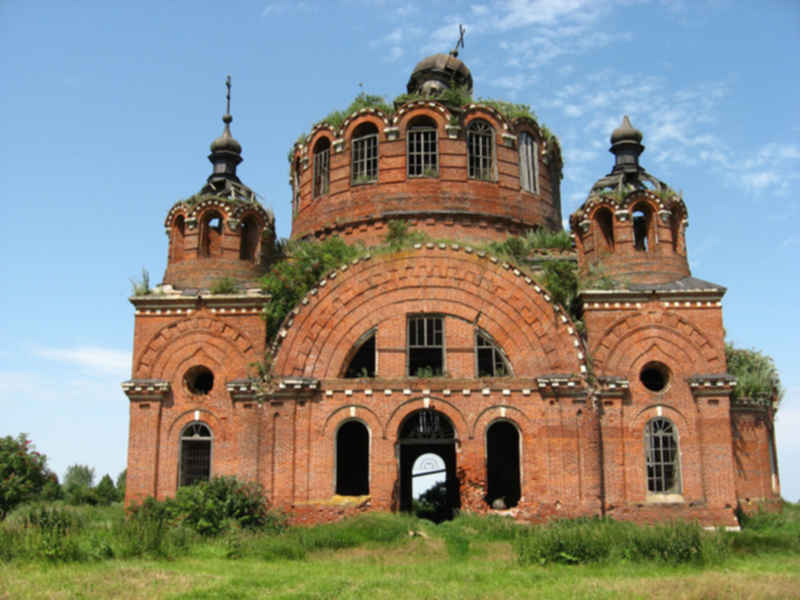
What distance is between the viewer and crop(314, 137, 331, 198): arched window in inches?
1171

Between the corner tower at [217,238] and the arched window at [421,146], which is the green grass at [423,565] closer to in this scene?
the corner tower at [217,238]

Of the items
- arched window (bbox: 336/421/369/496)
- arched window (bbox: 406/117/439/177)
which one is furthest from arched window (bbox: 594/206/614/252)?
arched window (bbox: 336/421/369/496)

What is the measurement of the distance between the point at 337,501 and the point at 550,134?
15.2m

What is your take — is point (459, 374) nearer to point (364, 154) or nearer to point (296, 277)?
point (296, 277)

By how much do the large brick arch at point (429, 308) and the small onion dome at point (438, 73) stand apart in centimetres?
981

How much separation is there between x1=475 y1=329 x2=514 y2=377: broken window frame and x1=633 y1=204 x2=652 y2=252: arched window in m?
5.68

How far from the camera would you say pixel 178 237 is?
2731cm

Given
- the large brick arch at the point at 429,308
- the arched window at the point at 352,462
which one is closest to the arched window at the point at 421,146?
the large brick arch at the point at 429,308

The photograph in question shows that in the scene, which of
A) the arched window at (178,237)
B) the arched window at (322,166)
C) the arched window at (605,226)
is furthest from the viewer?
the arched window at (322,166)

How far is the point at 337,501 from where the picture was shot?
22766mm

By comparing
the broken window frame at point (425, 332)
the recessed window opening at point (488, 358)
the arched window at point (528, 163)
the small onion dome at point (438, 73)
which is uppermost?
the small onion dome at point (438, 73)

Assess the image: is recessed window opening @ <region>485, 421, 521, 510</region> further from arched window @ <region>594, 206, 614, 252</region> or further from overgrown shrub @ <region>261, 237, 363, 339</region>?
overgrown shrub @ <region>261, 237, 363, 339</region>

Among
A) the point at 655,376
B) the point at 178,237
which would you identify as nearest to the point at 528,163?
the point at 655,376

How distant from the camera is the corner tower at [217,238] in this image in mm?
26312
